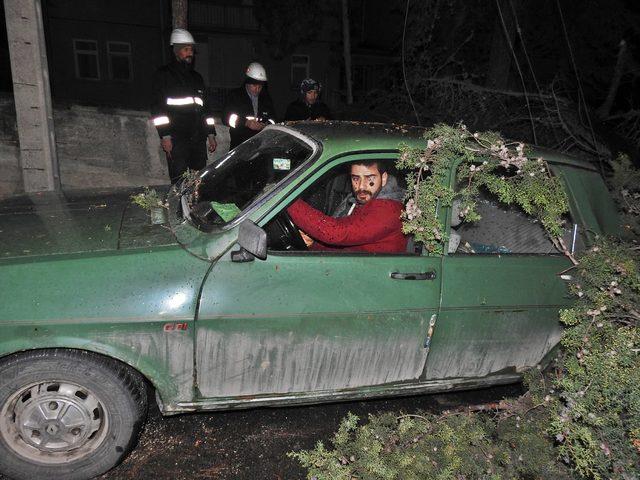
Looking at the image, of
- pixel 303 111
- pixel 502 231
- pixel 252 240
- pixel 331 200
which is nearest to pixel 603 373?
pixel 502 231

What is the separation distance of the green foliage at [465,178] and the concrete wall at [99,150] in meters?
4.89

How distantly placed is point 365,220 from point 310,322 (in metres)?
0.70

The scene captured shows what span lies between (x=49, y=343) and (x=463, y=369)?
2.20 meters

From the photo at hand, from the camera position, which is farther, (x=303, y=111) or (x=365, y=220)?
(x=303, y=111)

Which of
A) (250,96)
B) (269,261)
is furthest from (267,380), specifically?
(250,96)

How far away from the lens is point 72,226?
2.64m

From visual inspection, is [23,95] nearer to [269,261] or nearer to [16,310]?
[16,310]

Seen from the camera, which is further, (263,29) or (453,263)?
(263,29)

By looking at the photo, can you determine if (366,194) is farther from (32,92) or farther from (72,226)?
(32,92)

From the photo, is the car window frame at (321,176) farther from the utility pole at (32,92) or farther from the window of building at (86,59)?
the window of building at (86,59)

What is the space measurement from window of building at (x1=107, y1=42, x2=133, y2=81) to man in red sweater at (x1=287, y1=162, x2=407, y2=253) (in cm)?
1914

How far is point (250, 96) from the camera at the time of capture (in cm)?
582

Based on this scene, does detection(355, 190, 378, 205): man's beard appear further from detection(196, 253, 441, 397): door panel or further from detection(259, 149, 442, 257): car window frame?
detection(196, 253, 441, 397): door panel

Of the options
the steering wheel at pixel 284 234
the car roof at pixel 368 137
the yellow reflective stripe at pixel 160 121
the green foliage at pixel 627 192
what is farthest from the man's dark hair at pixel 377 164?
the yellow reflective stripe at pixel 160 121
